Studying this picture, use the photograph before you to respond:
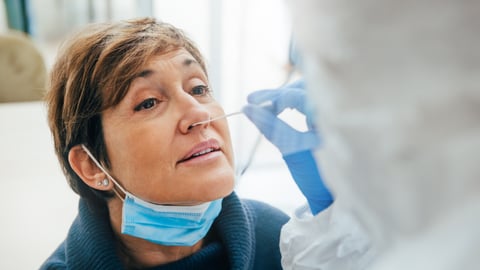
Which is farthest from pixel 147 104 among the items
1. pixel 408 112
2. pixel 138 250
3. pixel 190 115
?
pixel 408 112

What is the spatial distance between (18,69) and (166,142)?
1714 mm

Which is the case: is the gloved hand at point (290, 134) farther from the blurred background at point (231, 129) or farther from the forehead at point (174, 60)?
the forehead at point (174, 60)

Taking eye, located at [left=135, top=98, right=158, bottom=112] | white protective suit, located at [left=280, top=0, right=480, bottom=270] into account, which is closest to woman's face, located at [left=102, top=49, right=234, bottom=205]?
eye, located at [left=135, top=98, right=158, bottom=112]

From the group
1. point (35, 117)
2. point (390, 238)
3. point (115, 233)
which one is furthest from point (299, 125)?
point (35, 117)

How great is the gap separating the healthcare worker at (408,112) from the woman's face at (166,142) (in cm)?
41

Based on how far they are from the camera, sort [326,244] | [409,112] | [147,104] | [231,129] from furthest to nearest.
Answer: [231,129], [147,104], [326,244], [409,112]

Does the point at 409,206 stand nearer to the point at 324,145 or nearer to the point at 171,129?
the point at 324,145

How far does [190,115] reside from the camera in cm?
83

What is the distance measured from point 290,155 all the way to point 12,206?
36.8 inches

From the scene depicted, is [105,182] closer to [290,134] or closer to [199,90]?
[199,90]

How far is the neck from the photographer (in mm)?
934

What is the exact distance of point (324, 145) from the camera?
480 millimetres

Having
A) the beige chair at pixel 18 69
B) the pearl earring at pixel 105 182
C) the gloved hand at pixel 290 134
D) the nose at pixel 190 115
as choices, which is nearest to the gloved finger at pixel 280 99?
the gloved hand at pixel 290 134

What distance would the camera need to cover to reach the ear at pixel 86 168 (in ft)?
2.92
